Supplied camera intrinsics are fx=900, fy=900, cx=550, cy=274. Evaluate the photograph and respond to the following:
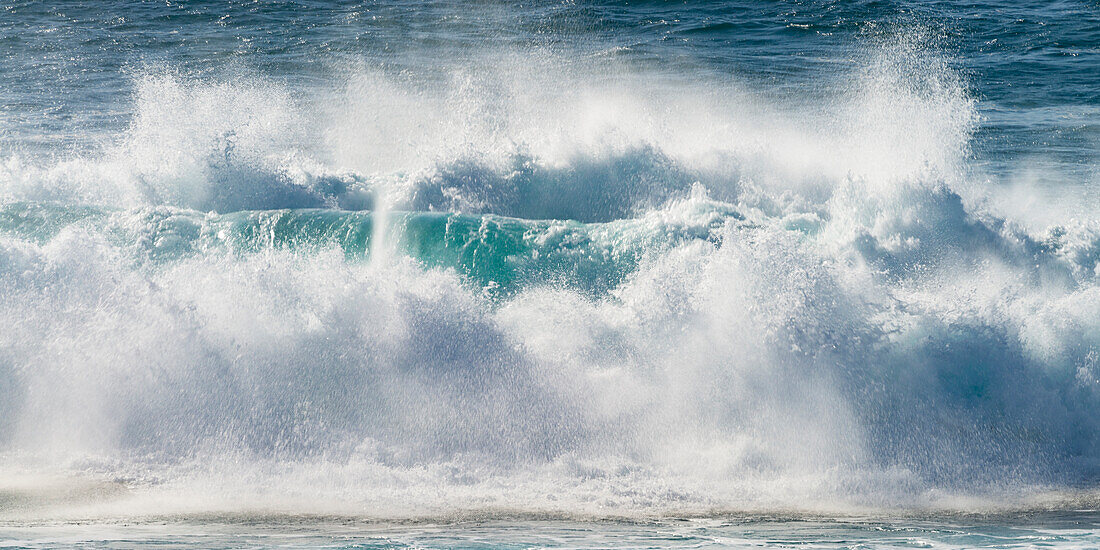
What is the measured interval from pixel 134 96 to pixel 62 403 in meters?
12.6

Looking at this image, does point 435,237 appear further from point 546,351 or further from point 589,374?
point 589,374

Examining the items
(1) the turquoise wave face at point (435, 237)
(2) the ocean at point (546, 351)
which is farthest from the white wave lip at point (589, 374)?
(1) the turquoise wave face at point (435, 237)

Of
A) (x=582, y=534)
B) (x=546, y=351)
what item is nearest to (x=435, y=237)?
(x=546, y=351)

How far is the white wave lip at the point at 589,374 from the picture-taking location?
6230 millimetres

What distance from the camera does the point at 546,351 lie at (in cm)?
716

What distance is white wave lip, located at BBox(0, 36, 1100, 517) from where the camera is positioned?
6230 mm

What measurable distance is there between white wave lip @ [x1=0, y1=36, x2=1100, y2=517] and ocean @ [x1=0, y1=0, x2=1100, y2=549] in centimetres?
2

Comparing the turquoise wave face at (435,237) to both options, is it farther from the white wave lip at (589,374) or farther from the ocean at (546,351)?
the white wave lip at (589,374)

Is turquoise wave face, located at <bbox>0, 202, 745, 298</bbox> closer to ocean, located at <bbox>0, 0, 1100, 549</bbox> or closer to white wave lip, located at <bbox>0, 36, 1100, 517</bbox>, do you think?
ocean, located at <bbox>0, 0, 1100, 549</bbox>

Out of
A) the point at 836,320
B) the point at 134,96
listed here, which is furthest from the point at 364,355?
the point at 134,96

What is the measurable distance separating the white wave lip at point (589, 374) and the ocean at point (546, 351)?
2 cm

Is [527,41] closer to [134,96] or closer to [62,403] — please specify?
[134,96]

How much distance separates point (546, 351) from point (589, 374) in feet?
1.31

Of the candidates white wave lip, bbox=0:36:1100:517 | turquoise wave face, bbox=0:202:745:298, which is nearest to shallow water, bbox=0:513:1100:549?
white wave lip, bbox=0:36:1100:517
